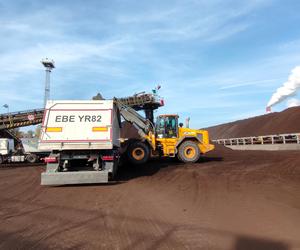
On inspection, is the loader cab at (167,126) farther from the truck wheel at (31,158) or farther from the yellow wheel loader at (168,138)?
the truck wheel at (31,158)

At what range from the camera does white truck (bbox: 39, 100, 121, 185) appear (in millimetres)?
11312

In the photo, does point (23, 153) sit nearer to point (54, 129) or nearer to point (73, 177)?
point (54, 129)

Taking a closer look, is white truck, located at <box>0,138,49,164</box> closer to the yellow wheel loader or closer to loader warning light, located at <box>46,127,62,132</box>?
the yellow wheel loader

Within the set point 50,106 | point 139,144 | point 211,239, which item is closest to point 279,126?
point 139,144

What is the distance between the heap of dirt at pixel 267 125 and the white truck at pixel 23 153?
29353 mm

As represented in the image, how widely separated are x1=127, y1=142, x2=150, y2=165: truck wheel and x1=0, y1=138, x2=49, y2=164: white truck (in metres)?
14.8

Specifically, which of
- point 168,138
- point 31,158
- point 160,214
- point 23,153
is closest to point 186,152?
point 168,138

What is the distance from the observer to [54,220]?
6605 millimetres

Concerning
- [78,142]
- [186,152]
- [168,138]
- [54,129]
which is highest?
[54,129]

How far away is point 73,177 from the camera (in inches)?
440

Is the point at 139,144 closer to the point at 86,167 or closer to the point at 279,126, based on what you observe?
the point at 86,167

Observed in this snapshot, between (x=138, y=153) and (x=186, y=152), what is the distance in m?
2.94

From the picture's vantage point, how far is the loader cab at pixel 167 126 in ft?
60.2

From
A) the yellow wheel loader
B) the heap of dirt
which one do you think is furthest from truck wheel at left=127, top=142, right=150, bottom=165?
the heap of dirt
